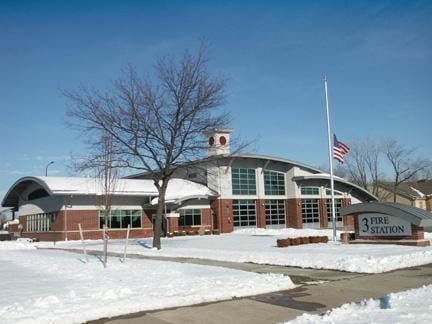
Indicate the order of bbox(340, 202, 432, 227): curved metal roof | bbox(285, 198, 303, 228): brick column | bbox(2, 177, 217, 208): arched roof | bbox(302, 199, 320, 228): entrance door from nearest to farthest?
1. bbox(340, 202, 432, 227): curved metal roof
2. bbox(2, 177, 217, 208): arched roof
3. bbox(285, 198, 303, 228): brick column
4. bbox(302, 199, 320, 228): entrance door

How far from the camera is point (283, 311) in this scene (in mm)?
9156

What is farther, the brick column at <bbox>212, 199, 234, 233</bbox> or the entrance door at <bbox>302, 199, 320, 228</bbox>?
the entrance door at <bbox>302, 199, 320, 228</bbox>

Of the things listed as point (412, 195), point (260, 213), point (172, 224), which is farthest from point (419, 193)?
point (172, 224)

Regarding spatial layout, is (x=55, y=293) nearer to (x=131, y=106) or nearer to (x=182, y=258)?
(x=182, y=258)

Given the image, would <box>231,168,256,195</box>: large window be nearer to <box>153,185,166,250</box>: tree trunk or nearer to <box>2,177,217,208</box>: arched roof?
<box>2,177,217,208</box>: arched roof

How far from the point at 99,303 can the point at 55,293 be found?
160 centimetres

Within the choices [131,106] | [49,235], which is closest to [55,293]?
[131,106]

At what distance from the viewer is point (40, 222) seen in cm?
4541

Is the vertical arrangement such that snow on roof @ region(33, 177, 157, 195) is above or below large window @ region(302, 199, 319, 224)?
above

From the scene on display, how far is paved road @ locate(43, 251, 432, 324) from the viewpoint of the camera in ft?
28.5

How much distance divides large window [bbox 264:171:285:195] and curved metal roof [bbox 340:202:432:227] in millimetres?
25858

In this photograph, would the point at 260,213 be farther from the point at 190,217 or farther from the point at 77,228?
the point at 77,228

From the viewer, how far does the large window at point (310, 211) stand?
52.2 m

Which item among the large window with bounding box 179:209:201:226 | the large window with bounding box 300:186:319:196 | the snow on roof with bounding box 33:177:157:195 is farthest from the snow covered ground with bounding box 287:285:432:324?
the large window with bounding box 300:186:319:196
